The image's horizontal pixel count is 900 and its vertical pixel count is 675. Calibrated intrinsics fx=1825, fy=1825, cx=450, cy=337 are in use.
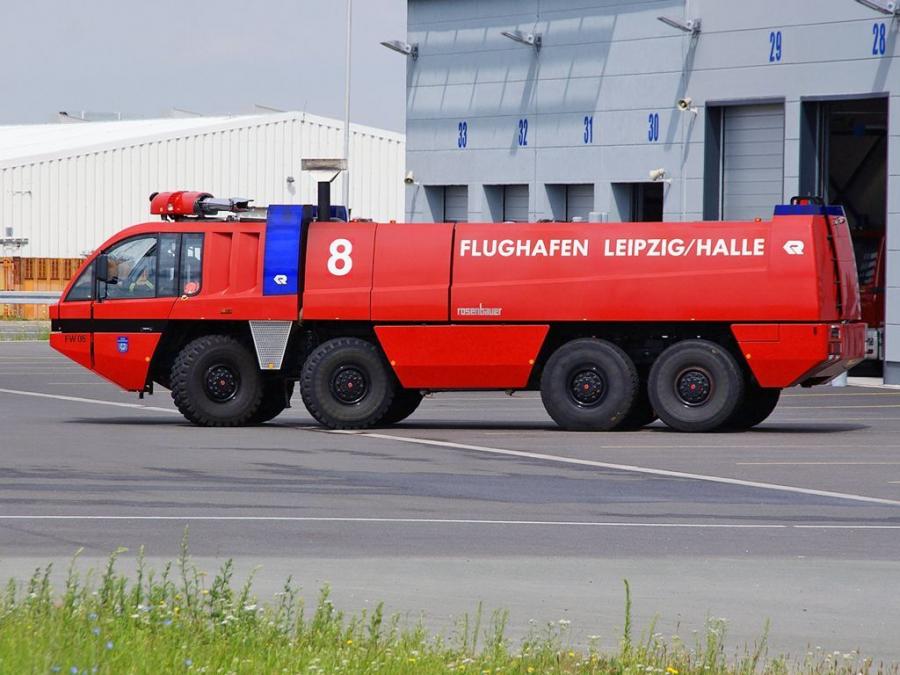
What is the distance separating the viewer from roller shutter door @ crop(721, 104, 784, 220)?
3516 cm

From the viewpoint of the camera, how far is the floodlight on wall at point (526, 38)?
127 feet

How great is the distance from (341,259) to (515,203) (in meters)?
17.5

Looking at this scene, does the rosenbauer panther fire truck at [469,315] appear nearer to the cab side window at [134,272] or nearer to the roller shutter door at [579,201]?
the cab side window at [134,272]

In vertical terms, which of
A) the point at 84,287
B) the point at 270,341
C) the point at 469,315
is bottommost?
the point at 270,341

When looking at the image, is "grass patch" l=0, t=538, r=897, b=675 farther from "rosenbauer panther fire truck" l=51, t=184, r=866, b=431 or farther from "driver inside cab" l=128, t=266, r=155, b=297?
"driver inside cab" l=128, t=266, r=155, b=297

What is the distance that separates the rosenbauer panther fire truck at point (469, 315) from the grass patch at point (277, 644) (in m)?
13.6

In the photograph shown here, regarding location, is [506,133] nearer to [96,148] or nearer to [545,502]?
[545,502]

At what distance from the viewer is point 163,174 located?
76250 millimetres

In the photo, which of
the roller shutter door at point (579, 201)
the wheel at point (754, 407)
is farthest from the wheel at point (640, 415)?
the roller shutter door at point (579, 201)

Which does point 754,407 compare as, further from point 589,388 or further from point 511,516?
point 511,516

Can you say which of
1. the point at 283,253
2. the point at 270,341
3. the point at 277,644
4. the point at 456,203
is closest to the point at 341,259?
the point at 283,253

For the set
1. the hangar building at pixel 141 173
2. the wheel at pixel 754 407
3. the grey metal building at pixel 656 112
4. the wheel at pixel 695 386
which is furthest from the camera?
the hangar building at pixel 141 173

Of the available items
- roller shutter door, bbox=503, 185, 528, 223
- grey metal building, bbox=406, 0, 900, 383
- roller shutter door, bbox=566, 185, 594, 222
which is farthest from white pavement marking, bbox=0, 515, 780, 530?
roller shutter door, bbox=503, 185, 528, 223

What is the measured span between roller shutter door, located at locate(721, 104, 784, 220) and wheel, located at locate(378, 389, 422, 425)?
43.2 ft
